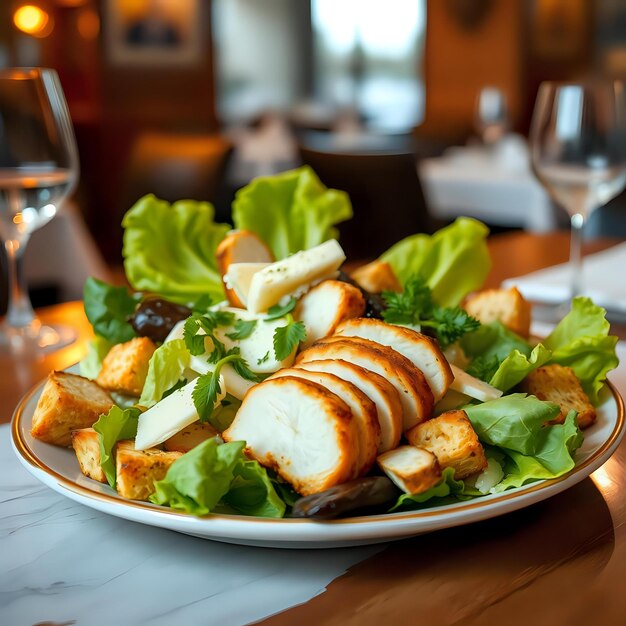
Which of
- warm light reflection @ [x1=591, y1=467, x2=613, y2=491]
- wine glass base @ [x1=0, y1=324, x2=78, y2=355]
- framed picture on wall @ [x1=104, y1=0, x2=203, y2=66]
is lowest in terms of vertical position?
wine glass base @ [x1=0, y1=324, x2=78, y2=355]

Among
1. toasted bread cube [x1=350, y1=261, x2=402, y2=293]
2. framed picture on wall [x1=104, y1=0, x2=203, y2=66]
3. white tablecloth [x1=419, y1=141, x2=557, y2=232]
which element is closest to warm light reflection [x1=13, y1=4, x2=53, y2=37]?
framed picture on wall [x1=104, y1=0, x2=203, y2=66]

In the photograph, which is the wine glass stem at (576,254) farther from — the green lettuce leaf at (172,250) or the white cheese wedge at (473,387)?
the white cheese wedge at (473,387)

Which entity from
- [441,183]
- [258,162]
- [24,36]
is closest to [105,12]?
[24,36]

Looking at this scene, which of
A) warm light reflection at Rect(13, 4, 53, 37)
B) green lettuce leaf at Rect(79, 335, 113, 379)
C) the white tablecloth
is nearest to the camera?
green lettuce leaf at Rect(79, 335, 113, 379)

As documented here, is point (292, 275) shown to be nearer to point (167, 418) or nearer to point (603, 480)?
point (167, 418)

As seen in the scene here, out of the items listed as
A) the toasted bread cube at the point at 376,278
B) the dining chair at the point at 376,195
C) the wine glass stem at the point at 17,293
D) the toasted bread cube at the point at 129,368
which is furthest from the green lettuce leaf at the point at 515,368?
the dining chair at the point at 376,195

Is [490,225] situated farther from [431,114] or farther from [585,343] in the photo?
[431,114]

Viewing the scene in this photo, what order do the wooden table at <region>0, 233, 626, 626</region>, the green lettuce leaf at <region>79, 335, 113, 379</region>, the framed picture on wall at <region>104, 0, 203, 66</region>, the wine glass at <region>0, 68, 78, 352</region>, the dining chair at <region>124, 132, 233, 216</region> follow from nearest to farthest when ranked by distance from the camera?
the wooden table at <region>0, 233, 626, 626</region> → the green lettuce leaf at <region>79, 335, 113, 379</region> → the wine glass at <region>0, 68, 78, 352</region> → the dining chair at <region>124, 132, 233, 216</region> → the framed picture on wall at <region>104, 0, 203, 66</region>

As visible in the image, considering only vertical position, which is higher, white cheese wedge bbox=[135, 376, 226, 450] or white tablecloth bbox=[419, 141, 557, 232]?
white cheese wedge bbox=[135, 376, 226, 450]

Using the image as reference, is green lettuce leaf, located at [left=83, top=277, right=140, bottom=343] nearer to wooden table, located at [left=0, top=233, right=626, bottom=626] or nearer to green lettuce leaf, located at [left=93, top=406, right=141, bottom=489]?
green lettuce leaf, located at [left=93, top=406, right=141, bottom=489]
